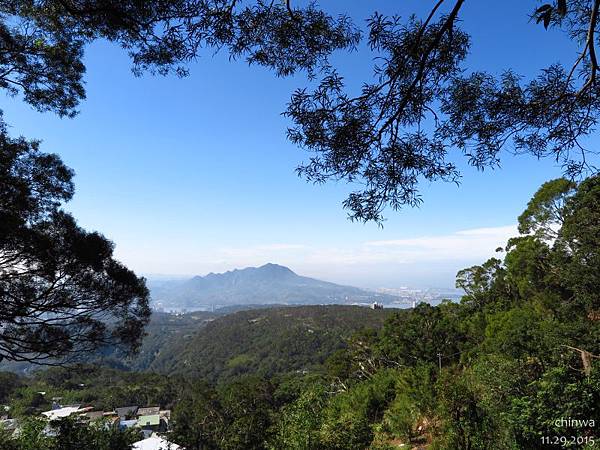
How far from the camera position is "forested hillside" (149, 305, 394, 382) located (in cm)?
5594

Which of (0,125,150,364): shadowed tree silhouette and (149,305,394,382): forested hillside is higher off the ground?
(0,125,150,364): shadowed tree silhouette

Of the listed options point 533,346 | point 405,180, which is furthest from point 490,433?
point 533,346

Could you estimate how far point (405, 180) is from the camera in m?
2.43

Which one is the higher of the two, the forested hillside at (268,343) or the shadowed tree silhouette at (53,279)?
the shadowed tree silhouette at (53,279)

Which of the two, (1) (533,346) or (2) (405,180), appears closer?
(2) (405,180)

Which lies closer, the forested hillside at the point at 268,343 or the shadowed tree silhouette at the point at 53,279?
the shadowed tree silhouette at the point at 53,279

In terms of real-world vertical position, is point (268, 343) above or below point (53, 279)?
below

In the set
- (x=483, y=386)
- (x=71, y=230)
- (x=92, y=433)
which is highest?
(x=71, y=230)

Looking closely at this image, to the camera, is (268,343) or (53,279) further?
(268,343)

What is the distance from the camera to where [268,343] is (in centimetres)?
6625

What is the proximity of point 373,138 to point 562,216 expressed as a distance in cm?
1155

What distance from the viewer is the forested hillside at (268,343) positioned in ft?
184

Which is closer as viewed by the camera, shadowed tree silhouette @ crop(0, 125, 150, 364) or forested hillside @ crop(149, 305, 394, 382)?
shadowed tree silhouette @ crop(0, 125, 150, 364)

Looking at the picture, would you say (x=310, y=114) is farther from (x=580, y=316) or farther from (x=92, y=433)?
(x=580, y=316)
